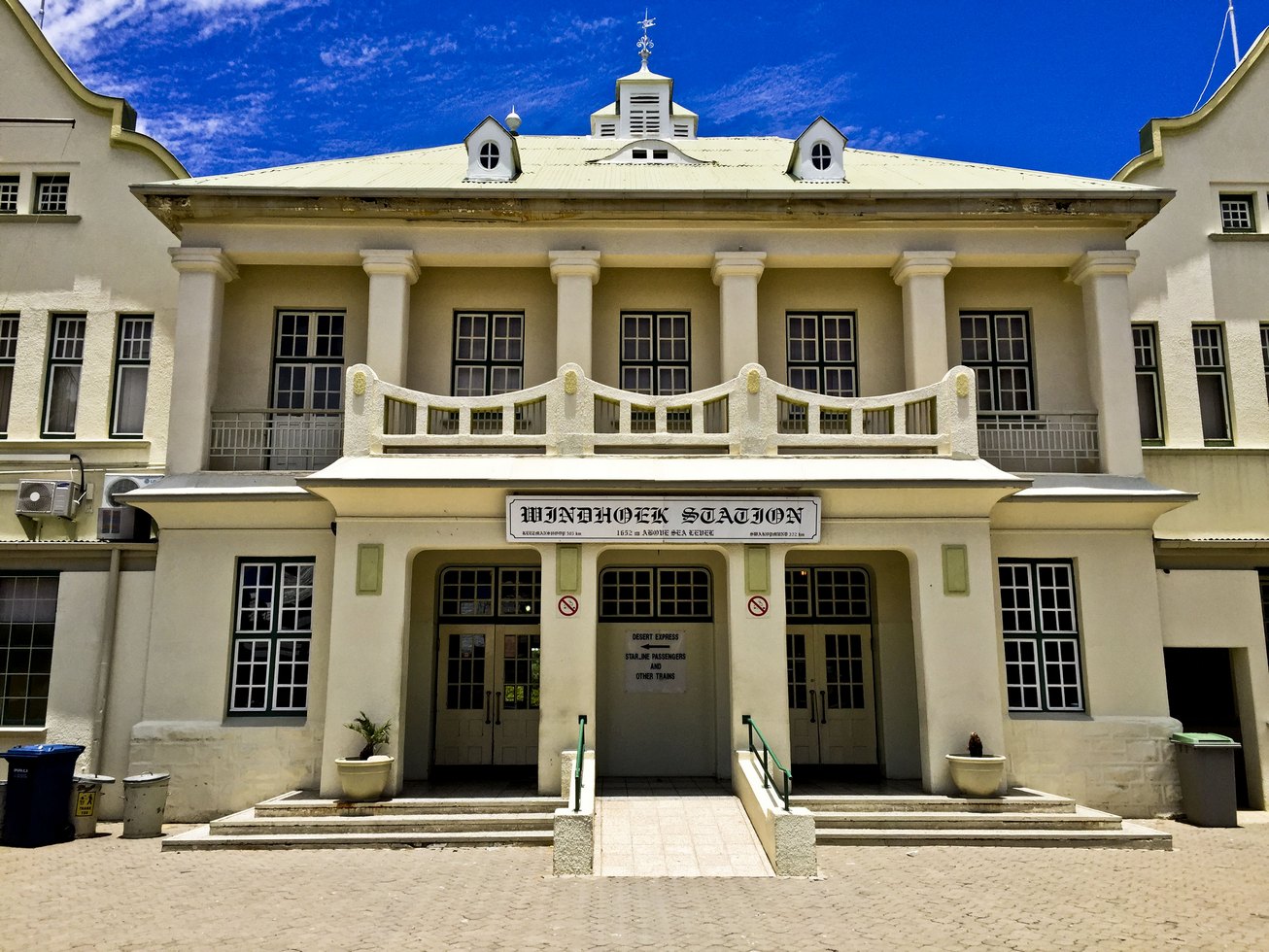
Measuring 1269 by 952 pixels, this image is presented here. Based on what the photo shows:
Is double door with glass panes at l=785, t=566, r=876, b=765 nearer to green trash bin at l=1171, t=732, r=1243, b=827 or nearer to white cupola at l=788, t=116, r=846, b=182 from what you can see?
green trash bin at l=1171, t=732, r=1243, b=827

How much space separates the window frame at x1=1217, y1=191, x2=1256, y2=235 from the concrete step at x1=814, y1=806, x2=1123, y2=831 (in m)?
11.0

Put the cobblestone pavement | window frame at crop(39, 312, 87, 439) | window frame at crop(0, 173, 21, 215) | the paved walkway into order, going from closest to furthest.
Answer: the cobblestone pavement, the paved walkway, window frame at crop(39, 312, 87, 439), window frame at crop(0, 173, 21, 215)

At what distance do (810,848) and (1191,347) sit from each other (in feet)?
38.1

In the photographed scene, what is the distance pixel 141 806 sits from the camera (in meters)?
12.8

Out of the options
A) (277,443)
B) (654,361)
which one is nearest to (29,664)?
(277,443)

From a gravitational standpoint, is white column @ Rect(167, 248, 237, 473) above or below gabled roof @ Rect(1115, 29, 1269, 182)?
below

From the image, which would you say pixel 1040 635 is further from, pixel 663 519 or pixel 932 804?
pixel 663 519

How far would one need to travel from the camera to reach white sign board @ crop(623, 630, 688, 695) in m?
15.4

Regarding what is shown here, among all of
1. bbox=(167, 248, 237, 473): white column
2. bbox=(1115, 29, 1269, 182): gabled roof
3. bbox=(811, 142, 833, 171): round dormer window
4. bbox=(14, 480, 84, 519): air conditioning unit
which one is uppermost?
bbox=(1115, 29, 1269, 182): gabled roof

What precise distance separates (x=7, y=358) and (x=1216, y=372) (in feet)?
68.0

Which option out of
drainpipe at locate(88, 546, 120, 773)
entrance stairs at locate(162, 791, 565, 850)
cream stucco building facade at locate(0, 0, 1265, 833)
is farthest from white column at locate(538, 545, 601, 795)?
drainpipe at locate(88, 546, 120, 773)

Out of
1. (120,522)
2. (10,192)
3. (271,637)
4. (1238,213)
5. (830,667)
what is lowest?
(830,667)

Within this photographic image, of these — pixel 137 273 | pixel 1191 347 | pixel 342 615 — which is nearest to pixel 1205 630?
pixel 1191 347

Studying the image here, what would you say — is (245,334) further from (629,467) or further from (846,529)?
(846,529)
